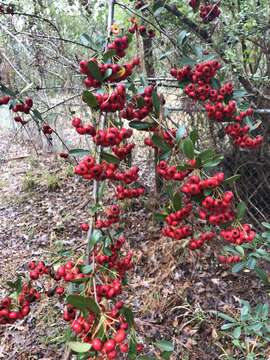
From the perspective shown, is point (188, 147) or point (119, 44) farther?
point (119, 44)

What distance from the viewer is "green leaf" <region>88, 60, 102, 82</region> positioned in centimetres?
115

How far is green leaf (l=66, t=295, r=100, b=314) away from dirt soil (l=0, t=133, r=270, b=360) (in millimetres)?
1704

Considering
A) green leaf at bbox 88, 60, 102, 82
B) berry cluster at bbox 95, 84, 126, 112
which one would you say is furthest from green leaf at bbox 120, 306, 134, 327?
green leaf at bbox 88, 60, 102, 82

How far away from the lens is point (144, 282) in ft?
10.2

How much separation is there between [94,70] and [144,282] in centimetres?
230

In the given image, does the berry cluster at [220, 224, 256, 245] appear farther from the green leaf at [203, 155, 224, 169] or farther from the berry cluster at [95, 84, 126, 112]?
the berry cluster at [95, 84, 126, 112]

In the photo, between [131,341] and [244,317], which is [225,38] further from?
[131,341]

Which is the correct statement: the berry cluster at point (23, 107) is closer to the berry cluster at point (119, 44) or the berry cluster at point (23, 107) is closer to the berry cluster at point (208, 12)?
the berry cluster at point (119, 44)

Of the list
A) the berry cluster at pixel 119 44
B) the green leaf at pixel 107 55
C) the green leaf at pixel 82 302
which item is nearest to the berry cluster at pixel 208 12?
the berry cluster at pixel 119 44

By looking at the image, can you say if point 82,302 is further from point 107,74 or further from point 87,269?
point 107,74

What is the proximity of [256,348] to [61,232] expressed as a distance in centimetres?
226

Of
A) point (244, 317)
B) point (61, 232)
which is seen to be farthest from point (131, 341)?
point (61, 232)

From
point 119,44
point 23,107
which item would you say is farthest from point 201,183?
point 23,107

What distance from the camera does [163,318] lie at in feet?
9.04
